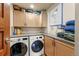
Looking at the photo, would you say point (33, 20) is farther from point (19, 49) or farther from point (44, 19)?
point (19, 49)

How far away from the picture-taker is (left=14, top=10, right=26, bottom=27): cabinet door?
3332 mm

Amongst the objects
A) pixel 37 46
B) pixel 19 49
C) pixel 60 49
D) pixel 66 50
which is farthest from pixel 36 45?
pixel 66 50

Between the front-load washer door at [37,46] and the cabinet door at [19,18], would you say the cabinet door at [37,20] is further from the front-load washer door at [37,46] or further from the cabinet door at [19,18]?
the front-load washer door at [37,46]

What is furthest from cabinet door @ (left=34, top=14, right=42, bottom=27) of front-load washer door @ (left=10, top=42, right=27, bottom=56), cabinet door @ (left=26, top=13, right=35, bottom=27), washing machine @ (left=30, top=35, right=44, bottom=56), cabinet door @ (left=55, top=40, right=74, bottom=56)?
cabinet door @ (left=55, top=40, right=74, bottom=56)

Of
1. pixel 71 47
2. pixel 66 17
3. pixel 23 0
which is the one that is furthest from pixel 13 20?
pixel 23 0

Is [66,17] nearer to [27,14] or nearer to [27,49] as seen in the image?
[27,49]

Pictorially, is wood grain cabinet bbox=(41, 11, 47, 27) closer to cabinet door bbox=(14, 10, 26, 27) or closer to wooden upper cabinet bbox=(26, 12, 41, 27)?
wooden upper cabinet bbox=(26, 12, 41, 27)

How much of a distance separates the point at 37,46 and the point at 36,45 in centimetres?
5

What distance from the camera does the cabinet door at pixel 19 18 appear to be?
333 cm

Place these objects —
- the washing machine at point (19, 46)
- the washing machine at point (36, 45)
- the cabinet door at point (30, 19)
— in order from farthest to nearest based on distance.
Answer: the cabinet door at point (30, 19), the washing machine at point (36, 45), the washing machine at point (19, 46)

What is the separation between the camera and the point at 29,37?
2.95 m

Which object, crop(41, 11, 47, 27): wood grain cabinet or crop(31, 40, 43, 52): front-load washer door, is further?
crop(41, 11, 47, 27): wood grain cabinet

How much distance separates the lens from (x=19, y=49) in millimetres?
2754

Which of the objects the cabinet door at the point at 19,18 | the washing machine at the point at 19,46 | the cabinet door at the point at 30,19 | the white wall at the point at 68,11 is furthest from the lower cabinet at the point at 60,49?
the cabinet door at the point at 30,19
